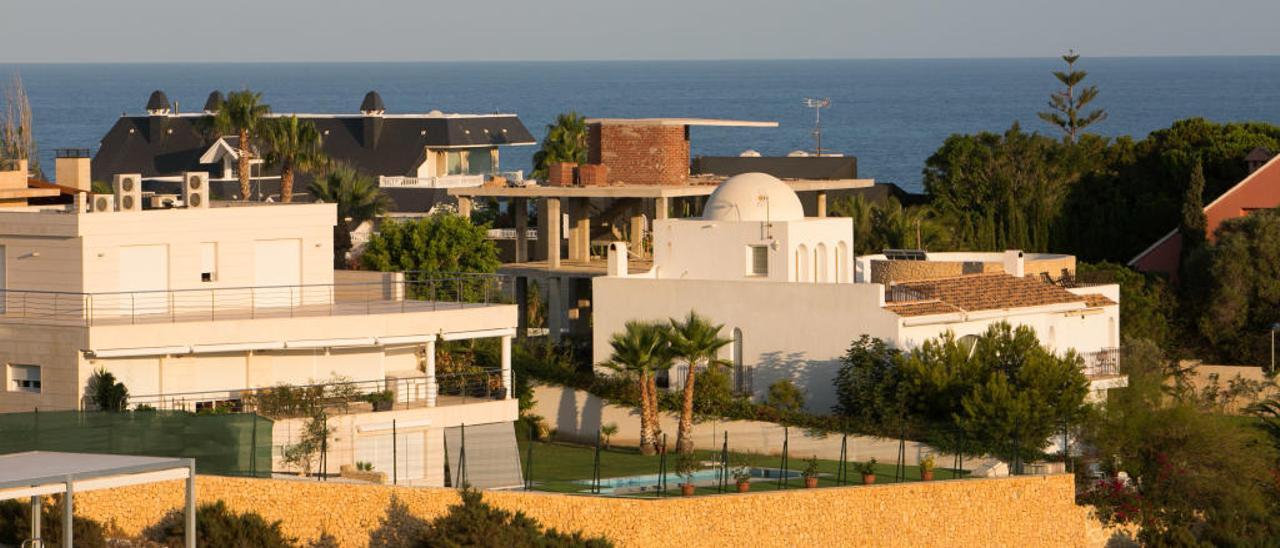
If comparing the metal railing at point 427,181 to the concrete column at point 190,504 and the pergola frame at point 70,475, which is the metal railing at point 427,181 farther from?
the concrete column at point 190,504

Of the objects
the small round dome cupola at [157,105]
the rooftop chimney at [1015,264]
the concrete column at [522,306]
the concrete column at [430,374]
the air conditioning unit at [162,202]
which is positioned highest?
the small round dome cupola at [157,105]

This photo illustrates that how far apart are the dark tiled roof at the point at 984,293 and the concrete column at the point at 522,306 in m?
9.16

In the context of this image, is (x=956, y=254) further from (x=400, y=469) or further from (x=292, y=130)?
(x=400, y=469)

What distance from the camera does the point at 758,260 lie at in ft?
178

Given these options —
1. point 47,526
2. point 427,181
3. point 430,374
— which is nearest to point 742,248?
point 430,374

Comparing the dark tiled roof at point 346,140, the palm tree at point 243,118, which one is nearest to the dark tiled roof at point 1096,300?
the palm tree at point 243,118

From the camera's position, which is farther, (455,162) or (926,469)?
(455,162)

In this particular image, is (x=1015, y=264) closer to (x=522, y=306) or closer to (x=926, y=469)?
(x=522, y=306)

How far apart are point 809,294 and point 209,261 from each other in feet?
42.1

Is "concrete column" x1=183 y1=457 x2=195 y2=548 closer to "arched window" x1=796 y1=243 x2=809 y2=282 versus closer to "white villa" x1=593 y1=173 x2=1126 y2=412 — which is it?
"white villa" x1=593 y1=173 x2=1126 y2=412

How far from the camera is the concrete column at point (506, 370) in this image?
147 ft

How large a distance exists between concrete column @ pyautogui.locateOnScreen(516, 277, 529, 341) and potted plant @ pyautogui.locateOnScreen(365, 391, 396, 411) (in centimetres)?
1425

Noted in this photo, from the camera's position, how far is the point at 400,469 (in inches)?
1597

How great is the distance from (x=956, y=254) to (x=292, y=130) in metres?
18.9
